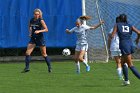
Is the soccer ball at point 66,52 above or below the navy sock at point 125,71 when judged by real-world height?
below

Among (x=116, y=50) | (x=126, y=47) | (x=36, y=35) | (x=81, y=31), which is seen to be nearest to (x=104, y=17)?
(x=81, y=31)

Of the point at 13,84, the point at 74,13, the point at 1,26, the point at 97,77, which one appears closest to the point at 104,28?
the point at 74,13

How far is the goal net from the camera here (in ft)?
79.7

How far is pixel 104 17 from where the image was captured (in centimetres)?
2461

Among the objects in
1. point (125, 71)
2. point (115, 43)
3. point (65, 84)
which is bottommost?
point (65, 84)

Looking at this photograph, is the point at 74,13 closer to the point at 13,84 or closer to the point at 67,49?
the point at 67,49

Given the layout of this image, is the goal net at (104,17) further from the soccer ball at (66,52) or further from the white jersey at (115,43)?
the white jersey at (115,43)

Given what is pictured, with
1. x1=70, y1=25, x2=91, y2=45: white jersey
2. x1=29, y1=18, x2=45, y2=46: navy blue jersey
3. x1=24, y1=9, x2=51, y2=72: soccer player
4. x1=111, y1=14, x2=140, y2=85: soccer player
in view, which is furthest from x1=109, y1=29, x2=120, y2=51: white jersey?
x1=29, y1=18, x2=45, y2=46: navy blue jersey

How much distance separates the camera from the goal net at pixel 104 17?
24.3m

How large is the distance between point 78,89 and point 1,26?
12156mm

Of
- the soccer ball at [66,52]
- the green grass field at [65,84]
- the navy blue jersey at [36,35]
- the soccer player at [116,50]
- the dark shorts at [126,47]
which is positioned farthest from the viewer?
the soccer ball at [66,52]

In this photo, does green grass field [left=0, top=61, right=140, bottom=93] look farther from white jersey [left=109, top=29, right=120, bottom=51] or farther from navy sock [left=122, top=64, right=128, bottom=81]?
white jersey [left=109, top=29, right=120, bottom=51]

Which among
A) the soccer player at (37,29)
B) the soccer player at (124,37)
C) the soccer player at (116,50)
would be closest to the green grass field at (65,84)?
the soccer player at (116,50)

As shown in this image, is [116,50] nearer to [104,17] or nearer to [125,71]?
[125,71]
